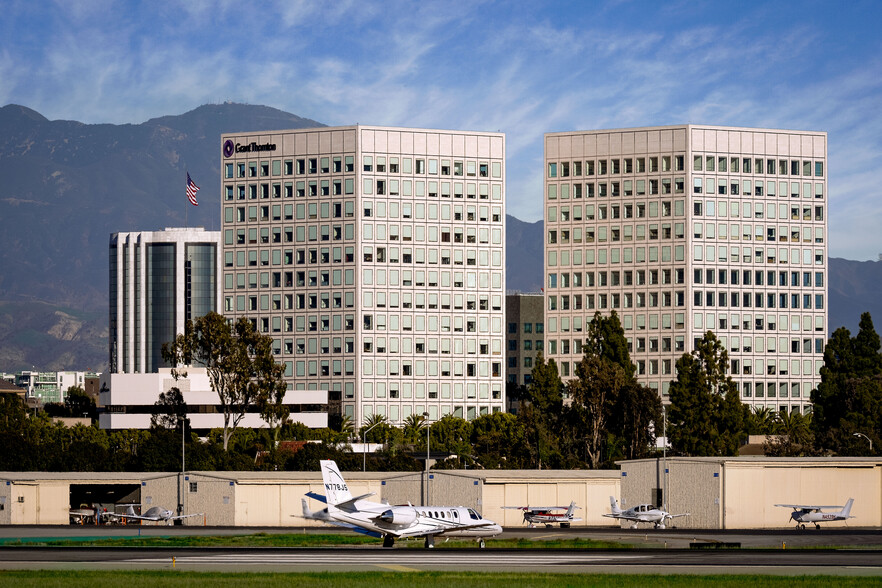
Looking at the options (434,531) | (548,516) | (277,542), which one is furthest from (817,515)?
(277,542)

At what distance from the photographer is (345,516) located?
90.9m

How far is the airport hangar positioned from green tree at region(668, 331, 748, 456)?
38.7m

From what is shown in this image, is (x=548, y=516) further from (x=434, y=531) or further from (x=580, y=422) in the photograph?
(x=580, y=422)

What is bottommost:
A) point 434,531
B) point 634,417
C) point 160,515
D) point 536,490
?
point 160,515

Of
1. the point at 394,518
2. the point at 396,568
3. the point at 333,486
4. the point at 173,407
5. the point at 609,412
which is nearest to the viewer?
→ the point at 396,568

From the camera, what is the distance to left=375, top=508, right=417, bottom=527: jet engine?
87.6 metres

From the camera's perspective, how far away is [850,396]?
172750 mm

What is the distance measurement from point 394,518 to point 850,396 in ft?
334

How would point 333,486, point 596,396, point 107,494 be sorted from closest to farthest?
point 333,486 < point 107,494 < point 596,396

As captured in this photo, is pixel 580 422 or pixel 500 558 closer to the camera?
pixel 500 558

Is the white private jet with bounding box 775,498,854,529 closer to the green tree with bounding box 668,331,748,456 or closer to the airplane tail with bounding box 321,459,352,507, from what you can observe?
the airplane tail with bounding box 321,459,352,507

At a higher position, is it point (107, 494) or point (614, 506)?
point (614, 506)

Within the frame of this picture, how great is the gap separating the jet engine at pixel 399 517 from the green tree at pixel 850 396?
80298 mm

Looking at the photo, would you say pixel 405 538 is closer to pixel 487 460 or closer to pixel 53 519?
pixel 53 519
